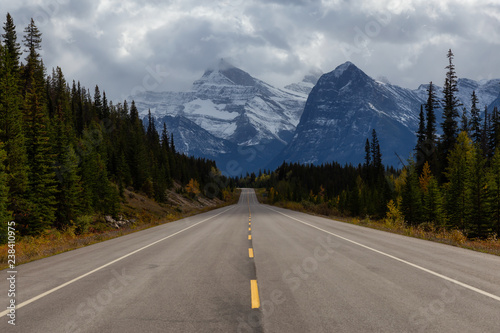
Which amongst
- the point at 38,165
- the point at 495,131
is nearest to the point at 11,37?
the point at 38,165

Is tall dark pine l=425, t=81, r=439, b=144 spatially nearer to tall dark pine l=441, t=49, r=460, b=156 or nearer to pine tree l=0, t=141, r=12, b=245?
tall dark pine l=441, t=49, r=460, b=156

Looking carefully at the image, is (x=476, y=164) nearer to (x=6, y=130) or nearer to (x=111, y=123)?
(x=6, y=130)

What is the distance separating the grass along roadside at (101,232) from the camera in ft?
41.8

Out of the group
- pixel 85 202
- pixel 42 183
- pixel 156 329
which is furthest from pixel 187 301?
pixel 85 202

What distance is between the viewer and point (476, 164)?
2778 cm

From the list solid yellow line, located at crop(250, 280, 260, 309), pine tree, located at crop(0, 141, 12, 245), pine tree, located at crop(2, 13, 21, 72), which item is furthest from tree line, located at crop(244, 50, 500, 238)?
pine tree, located at crop(2, 13, 21, 72)

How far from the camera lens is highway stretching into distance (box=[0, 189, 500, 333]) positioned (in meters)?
4.73

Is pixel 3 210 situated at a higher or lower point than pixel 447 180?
lower

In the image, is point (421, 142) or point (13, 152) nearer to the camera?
point (13, 152)

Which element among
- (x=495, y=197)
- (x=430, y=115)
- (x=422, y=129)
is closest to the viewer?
(x=495, y=197)

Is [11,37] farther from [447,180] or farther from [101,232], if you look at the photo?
[447,180]

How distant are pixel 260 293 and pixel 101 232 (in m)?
27.8

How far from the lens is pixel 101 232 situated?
30.0 m

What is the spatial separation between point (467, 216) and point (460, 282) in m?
26.6
